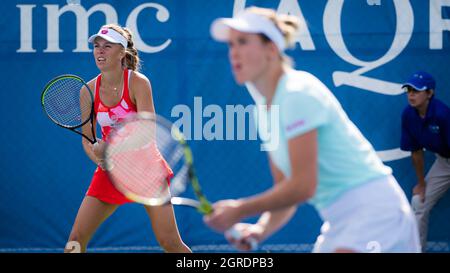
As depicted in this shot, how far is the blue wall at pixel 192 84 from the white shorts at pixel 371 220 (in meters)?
3.46

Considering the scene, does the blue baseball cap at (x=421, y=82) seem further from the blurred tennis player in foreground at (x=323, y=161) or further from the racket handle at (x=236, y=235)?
the racket handle at (x=236, y=235)

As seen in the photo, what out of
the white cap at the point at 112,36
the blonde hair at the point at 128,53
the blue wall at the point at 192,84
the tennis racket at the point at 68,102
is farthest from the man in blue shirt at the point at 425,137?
the tennis racket at the point at 68,102

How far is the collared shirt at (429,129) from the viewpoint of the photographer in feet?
21.6

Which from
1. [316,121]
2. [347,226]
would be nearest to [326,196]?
[347,226]

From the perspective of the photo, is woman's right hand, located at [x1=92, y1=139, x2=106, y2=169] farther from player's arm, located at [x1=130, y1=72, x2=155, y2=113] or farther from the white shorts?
the white shorts

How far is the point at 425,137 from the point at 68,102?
2.65 metres

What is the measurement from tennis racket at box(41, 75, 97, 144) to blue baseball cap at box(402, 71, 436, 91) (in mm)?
2416

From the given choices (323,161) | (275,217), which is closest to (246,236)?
(275,217)

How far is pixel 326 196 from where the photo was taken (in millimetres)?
3396

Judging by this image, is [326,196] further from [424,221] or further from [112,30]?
[424,221]

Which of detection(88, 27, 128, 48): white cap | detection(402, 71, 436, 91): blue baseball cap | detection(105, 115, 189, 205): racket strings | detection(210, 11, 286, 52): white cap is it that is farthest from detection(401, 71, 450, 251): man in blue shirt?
detection(210, 11, 286, 52): white cap

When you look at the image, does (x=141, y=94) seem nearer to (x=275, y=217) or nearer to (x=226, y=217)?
(x=275, y=217)
